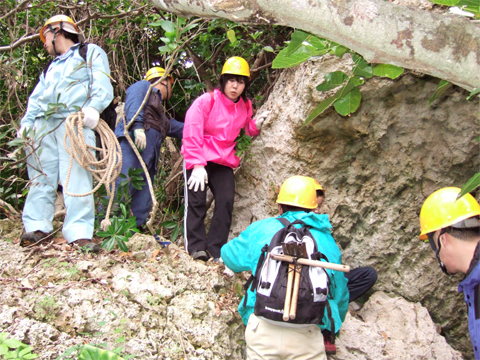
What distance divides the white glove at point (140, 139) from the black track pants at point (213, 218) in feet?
1.45

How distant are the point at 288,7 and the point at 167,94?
2857 millimetres

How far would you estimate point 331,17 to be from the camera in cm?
135

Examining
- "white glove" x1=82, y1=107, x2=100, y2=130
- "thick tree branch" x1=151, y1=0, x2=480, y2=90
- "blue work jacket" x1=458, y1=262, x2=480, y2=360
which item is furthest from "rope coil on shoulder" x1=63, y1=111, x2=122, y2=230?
"blue work jacket" x1=458, y1=262, x2=480, y2=360

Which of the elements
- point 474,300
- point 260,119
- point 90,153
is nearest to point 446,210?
point 474,300

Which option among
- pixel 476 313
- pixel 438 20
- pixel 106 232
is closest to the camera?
pixel 438 20

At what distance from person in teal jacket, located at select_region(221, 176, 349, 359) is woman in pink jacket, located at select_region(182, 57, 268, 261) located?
2.50 ft

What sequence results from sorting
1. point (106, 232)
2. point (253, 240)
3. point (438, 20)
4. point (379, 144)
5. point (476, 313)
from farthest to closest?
point (379, 144)
point (106, 232)
point (253, 240)
point (476, 313)
point (438, 20)

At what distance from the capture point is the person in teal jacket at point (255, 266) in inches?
89.7

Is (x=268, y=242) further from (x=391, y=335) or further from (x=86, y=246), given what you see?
(x=391, y=335)

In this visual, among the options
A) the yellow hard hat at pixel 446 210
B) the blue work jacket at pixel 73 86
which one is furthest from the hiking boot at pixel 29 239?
the yellow hard hat at pixel 446 210

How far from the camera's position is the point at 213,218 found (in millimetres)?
3520

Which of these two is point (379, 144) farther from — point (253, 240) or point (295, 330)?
point (295, 330)

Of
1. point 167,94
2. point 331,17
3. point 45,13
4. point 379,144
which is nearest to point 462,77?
point 331,17

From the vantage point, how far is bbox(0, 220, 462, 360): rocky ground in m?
2.32
